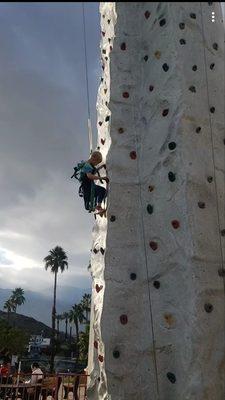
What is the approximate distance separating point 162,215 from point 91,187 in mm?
1700

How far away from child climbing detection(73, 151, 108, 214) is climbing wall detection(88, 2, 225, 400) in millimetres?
290

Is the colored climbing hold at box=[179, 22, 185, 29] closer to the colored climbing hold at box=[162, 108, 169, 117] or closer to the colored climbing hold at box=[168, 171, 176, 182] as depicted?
the colored climbing hold at box=[162, 108, 169, 117]

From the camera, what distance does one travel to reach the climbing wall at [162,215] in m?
7.54

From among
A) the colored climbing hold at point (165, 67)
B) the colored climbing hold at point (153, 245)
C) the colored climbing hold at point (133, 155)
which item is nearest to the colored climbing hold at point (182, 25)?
the colored climbing hold at point (165, 67)

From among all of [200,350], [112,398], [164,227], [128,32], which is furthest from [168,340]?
[128,32]

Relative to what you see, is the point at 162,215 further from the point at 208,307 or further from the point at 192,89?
the point at 192,89

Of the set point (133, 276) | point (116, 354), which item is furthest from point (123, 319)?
point (133, 276)

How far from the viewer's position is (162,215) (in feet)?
28.0

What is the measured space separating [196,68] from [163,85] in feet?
2.55

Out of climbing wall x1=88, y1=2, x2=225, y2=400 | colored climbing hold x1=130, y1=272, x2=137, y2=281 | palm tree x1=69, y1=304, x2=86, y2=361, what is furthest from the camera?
palm tree x1=69, y1=304, x2=86, y2=361

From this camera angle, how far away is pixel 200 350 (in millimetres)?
7164

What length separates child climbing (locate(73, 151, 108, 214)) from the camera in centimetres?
918

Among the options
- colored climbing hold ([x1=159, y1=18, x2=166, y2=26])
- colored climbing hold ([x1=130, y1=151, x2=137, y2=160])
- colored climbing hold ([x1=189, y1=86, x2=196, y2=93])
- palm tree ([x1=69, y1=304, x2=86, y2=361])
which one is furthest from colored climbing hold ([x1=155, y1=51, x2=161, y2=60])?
palm tree ([x1=69, y1=304, x2=86, y2=361])

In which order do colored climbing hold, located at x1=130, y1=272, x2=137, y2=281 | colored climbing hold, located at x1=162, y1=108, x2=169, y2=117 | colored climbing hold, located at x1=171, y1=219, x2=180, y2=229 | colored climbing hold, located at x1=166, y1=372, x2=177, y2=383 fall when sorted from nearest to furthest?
colored climbing hold, located at x1=166, y1=372, x2=177, y2=383 → colored climbing hold, located at x1=171, y1=219, x2=180, y2=229 → colored climbing hold, located at x1=130, y1=272, x2=137, y2=281 → colored climbing hold, located at x1=162, y1=108, x2=169, y2=117
